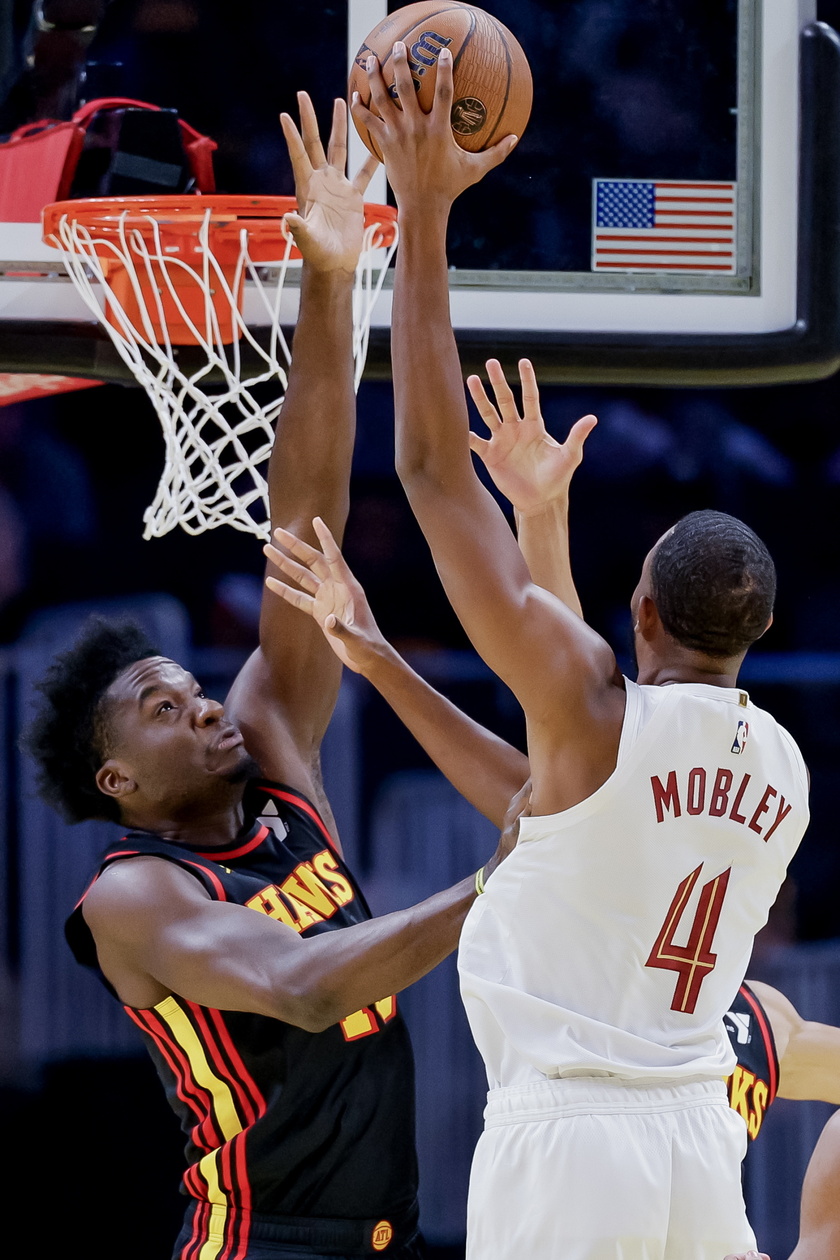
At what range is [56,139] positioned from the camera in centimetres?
323

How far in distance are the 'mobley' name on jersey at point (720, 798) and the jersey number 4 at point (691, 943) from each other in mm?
83

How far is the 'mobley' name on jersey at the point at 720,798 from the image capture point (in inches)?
75.5

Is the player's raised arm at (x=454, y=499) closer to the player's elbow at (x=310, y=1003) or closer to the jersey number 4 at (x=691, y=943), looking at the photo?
the jersey number 4 at (x=691, y=943)

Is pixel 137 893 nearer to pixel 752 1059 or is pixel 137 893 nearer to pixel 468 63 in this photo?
pixel 468 63

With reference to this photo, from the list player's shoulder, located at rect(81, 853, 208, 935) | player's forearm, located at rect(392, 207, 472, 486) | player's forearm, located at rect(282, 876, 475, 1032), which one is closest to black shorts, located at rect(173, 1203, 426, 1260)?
player's forearm, located at rect(282, 876, 475, 1032)

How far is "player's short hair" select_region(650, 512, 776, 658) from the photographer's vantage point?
1952 millimetres

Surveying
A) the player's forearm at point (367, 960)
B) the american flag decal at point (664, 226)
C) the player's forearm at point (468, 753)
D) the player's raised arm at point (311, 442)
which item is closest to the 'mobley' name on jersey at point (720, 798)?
the player's forearm at point (367, 960)

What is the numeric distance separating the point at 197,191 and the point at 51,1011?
2.20 metres

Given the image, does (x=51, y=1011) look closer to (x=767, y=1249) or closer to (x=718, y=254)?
(x=767, y=1249)

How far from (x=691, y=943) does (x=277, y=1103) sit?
2.92 feet

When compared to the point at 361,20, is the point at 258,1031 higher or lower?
lower

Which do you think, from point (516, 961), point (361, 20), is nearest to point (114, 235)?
point (361, 20)

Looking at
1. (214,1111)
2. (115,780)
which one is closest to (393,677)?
(115,780)

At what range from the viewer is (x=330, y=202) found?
2.95 meters
